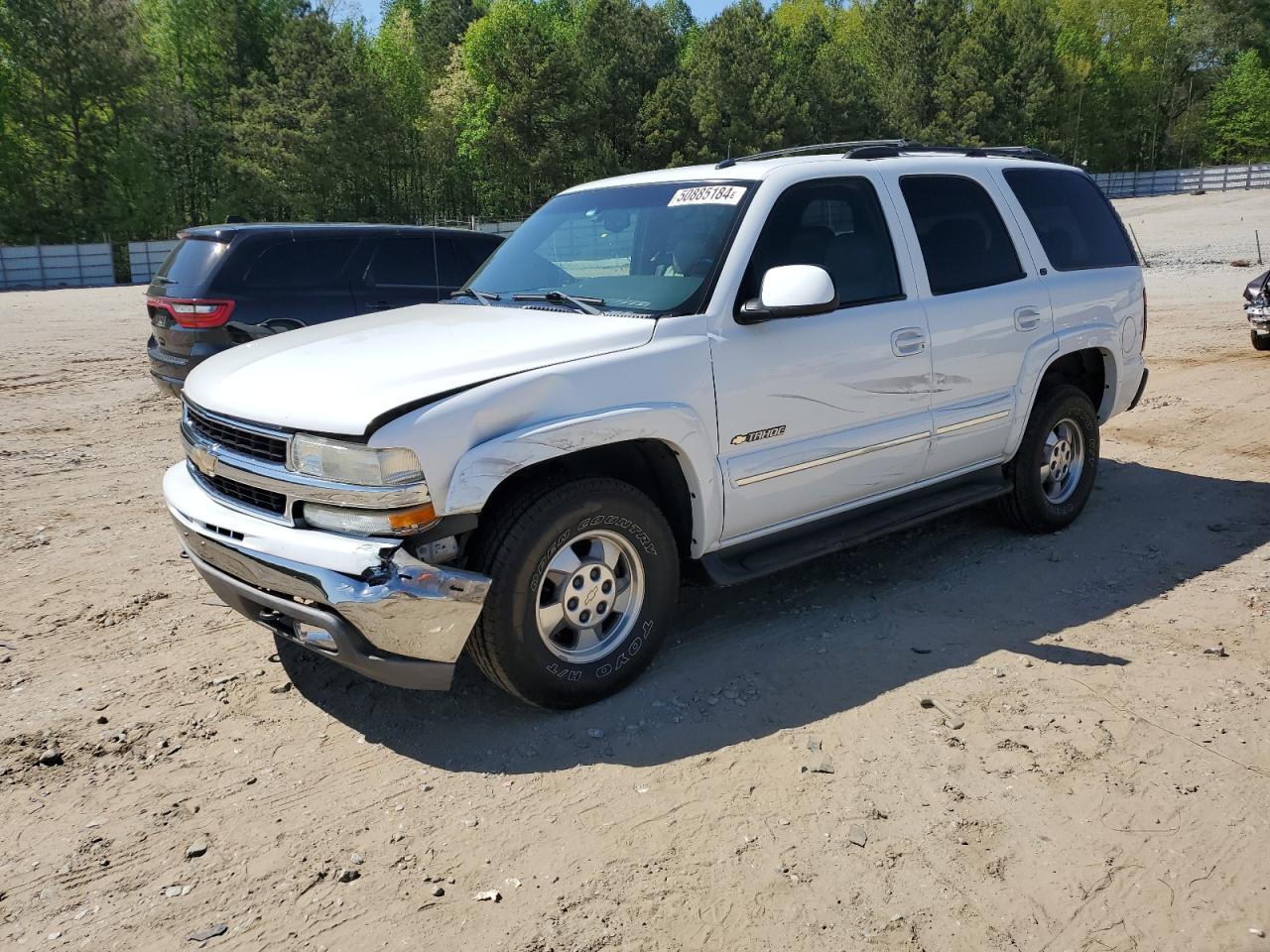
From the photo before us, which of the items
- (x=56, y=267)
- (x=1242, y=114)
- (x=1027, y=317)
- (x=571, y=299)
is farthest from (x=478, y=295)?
(x=1242, y=114)

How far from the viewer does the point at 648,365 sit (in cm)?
383

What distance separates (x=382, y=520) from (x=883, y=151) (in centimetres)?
324

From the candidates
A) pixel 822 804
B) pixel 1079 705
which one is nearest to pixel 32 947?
pixel 822 804

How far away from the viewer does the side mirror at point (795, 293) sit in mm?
3916

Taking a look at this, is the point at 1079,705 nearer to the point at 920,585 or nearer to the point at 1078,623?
the point at 1078,623

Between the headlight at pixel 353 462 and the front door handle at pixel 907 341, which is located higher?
the front door handle at pixel 907 341

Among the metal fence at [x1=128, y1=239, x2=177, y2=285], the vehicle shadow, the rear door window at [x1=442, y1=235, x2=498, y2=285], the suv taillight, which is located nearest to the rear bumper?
the suv taillight

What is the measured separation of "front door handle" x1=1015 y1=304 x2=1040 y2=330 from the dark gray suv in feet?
18.8

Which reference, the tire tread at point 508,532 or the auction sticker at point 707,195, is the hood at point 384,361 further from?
the auction sticker at point 707,195

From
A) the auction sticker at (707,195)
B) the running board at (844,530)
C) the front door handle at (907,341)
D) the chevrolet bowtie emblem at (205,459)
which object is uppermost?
the auction sticker at (707,195)

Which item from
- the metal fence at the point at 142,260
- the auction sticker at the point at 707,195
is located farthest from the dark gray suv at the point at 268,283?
the metal fence at the point at 142,260

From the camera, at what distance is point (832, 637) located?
→ 4586 mm

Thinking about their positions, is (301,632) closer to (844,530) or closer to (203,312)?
(844,530)

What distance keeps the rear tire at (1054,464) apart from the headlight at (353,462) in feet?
12.2
